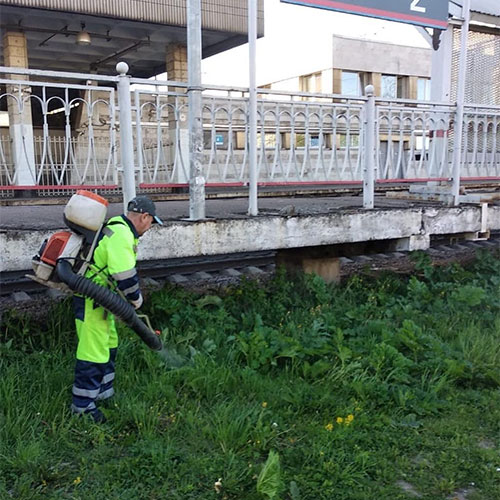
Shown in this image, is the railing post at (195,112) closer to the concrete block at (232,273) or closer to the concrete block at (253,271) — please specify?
the concrete block at (232,273)

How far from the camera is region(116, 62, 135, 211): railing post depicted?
443 cm

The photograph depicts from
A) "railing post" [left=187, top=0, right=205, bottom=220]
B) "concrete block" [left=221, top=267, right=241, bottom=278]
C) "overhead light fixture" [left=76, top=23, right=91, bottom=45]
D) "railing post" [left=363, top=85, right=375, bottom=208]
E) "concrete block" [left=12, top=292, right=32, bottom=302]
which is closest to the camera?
"railing post" [left=187, top=0, right=205, bottom=220]

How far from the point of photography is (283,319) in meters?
5.37

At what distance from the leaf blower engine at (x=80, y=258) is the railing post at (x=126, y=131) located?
39.9 inches

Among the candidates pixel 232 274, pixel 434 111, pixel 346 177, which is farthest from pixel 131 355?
pixel 434 111

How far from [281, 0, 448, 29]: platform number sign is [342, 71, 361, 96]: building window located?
1008 inches

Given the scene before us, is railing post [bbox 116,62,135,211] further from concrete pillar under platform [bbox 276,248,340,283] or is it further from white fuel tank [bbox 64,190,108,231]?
concrete pillar under platform [bbox 276,248,340,283]

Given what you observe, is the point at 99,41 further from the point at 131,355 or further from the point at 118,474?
the point at 118,474

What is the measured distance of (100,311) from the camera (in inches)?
137

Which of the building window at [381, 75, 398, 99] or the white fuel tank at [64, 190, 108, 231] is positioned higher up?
the building window at [381, 75, 398, 99]

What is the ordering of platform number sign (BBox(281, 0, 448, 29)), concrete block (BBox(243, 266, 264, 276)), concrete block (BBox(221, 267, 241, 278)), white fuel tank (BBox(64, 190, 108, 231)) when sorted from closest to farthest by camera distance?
white fuel tank (BBox(64, 190, 108, 231)) < platform number sign (BBox(281, 0, 448, 29)) < concrete block (BBox(221, 267, 241, 278)) < concrete block (BBox(243, 266, 264, 276))

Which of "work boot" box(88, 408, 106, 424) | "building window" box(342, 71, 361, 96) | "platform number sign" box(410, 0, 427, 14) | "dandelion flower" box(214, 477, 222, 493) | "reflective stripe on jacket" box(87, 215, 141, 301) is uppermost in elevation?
"building window" box(342, 71, 361, 96)

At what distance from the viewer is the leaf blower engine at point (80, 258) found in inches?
128

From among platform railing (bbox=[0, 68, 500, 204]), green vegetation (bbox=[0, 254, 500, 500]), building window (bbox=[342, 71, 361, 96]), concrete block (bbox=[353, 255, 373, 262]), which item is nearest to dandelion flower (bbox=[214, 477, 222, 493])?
green vegetation (bbox=[0, 254, 500, 500])
